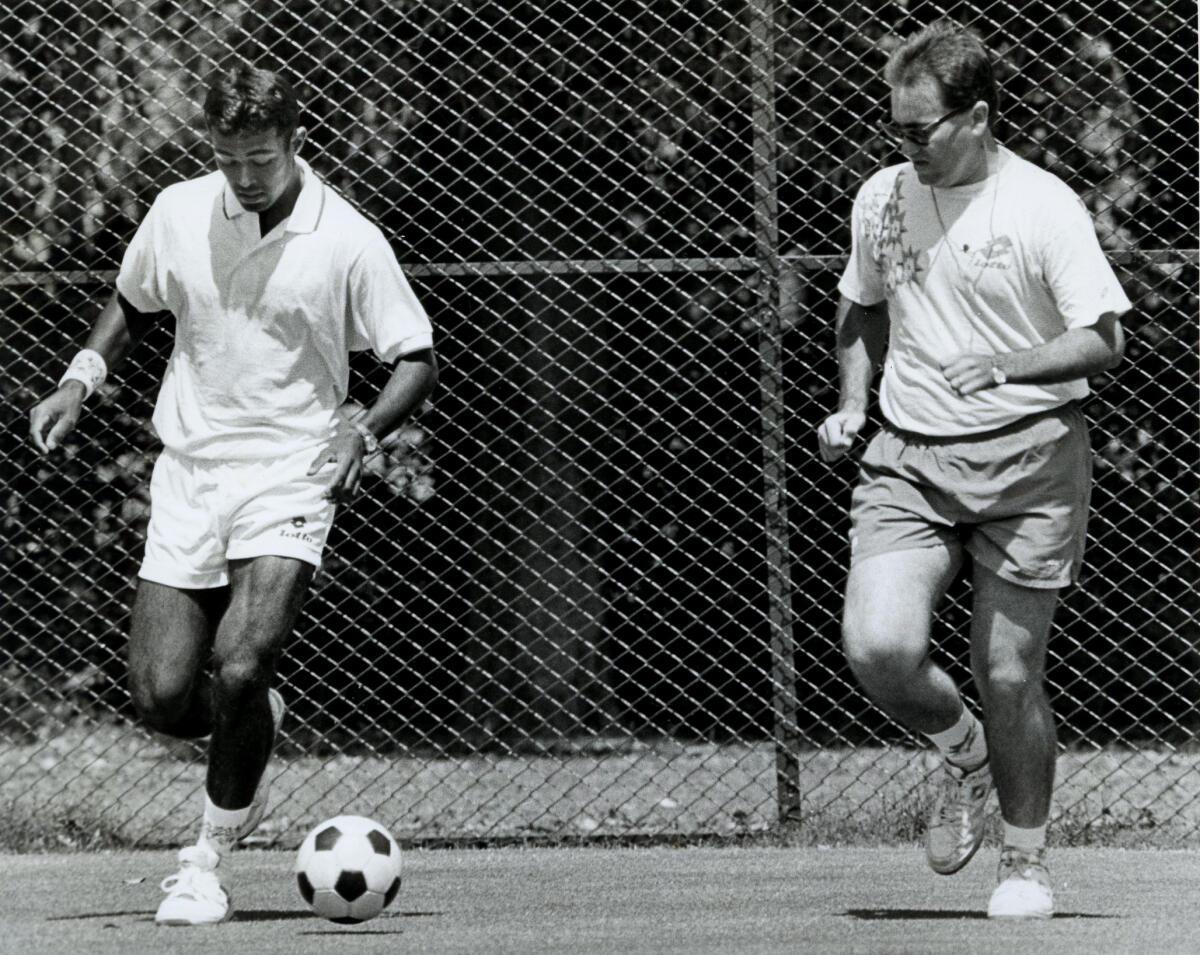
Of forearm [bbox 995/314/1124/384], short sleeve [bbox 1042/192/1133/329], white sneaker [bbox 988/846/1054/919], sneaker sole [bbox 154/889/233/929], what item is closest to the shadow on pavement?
white sneaker [bbox 988/846/1054/919]

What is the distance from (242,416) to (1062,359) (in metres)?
1.89

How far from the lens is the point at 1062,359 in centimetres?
457

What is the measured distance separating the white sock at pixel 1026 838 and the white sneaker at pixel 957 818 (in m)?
0.24

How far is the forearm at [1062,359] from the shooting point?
4570 millimetres

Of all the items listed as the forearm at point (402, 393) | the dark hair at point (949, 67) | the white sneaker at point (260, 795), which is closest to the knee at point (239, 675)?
the white sneaker at point (260, 795)

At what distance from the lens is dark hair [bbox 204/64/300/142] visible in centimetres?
474

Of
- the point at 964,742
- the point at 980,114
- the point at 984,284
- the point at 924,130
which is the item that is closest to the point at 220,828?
the point at 964,742

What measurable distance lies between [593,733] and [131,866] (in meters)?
1.70

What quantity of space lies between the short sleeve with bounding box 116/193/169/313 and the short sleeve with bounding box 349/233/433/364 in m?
0.46

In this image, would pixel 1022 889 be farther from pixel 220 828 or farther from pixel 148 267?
pixel 148 267

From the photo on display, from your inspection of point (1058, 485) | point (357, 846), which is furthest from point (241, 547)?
point (1058, 485)

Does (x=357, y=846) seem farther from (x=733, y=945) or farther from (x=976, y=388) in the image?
(x=976, y=388)

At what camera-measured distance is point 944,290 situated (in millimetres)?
4824

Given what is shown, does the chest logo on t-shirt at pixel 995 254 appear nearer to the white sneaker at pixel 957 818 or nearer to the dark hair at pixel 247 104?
the white sneaker at pixel 957 818
